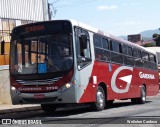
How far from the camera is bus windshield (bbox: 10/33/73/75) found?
508 inches

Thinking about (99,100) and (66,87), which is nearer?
(66,87)

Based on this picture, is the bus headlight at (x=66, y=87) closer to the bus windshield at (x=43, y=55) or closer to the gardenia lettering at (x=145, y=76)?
the bus windshield at (x=43, y=55)

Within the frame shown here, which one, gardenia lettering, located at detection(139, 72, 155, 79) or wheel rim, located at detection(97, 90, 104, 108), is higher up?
gardenia lettering, located at detection(139, 72, 155, 79)

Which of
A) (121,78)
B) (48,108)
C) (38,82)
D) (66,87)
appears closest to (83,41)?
(66,87)

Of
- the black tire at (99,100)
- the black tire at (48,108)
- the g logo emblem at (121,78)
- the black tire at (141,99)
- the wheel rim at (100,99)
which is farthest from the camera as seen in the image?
the black tire at (141,99)

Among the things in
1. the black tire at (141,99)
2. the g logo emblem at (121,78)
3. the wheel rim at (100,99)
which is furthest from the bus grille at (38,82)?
the black tire at (141,99)

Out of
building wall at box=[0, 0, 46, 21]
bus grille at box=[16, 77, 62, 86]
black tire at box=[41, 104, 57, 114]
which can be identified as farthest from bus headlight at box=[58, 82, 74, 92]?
building wall at box=[0, 0, 46, 21]

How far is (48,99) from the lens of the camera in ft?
42.3

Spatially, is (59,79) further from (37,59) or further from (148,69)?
(148,69)

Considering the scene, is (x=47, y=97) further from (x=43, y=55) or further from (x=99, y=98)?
(x=99, y=98)

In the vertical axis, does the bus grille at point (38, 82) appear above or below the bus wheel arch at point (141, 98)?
above

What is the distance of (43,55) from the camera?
13.1m

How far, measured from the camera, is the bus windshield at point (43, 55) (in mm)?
12914

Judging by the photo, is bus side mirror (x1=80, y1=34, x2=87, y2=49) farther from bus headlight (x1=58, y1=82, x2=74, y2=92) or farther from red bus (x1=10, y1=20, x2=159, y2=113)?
bus headlight (x1=58, y1=82, x2=74, y2=92)
